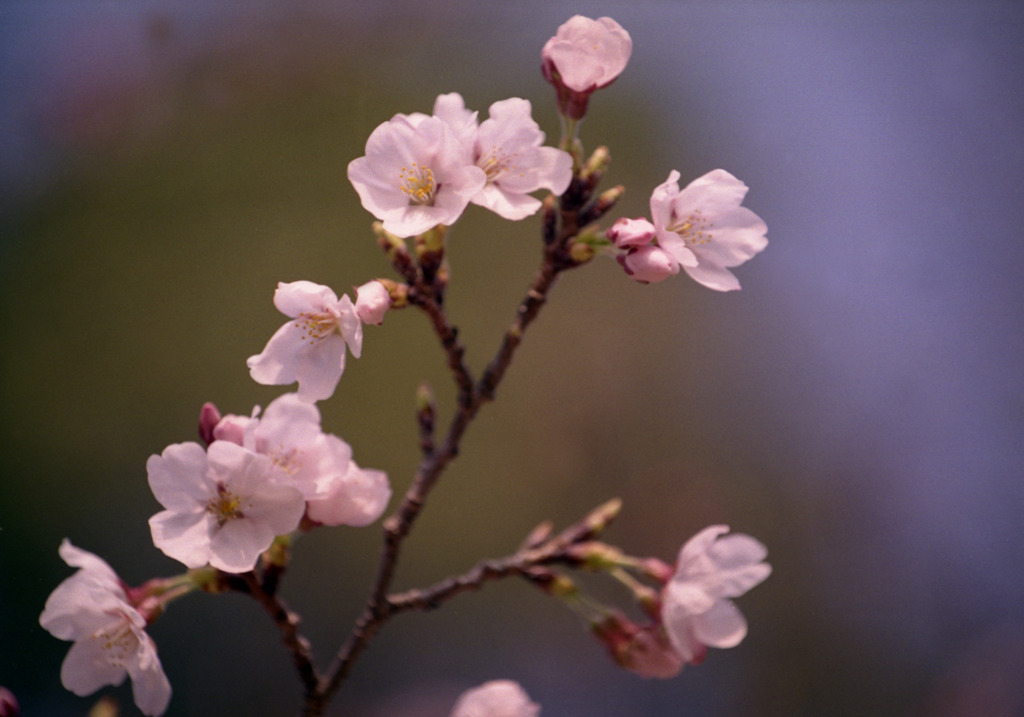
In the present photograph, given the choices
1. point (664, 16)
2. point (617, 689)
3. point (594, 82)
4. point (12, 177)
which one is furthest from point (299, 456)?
point (664, 16)

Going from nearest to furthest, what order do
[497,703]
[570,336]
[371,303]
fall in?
[371,303], [497,703], [570,336]

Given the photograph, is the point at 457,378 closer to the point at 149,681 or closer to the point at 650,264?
the point at 650,264

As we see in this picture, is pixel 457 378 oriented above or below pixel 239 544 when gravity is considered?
above

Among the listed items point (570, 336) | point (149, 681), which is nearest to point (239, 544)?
point (149, 681)

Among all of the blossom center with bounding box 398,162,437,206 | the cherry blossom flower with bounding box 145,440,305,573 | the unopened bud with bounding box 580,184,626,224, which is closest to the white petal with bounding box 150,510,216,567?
the cherry blossom flower with bounding box 145,440,305,573

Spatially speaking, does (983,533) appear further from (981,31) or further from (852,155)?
(981,31)

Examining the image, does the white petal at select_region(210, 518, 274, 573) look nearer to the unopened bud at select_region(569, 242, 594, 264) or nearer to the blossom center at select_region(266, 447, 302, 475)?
the blossom center at select_region(266, 447, 302, 475)
